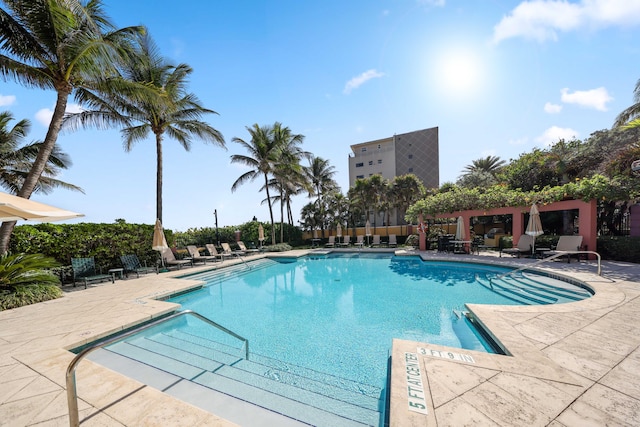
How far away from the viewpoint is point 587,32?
712 centimetres

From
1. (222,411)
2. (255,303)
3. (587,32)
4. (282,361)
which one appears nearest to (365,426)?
(222,411)

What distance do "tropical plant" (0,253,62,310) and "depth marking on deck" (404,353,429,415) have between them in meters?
8.89

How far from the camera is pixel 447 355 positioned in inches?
132

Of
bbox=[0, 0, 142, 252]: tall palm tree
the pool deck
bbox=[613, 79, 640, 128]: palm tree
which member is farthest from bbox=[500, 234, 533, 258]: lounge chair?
bbox=[0, 0, 142, 252]: tall palm tree

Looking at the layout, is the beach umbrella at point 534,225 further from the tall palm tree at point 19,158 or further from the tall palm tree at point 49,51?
the tall palm tree at point 19,158

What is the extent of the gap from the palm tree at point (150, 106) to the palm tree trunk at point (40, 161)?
4.70 feet

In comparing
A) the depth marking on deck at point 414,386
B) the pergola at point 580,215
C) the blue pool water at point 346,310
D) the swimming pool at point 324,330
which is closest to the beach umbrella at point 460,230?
the pergola at point 580,215

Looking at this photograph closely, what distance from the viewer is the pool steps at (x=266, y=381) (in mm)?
2893

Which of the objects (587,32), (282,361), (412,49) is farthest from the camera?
(412,49)

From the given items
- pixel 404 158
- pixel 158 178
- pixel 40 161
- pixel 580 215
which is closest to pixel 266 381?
pixel 40 161

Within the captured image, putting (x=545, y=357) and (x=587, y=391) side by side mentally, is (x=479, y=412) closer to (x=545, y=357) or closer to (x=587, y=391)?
(x=587, y=391)

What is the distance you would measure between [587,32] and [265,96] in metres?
11.6

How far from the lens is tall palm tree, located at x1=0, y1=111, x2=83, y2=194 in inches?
500

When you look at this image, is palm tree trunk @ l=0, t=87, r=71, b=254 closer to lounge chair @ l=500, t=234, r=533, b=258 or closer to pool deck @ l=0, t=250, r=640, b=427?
pool deck @ l=0, t=250, r=640, b=427
